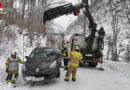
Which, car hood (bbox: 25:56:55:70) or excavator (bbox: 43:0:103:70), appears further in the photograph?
excavator (bbox: 43:0:103:70)

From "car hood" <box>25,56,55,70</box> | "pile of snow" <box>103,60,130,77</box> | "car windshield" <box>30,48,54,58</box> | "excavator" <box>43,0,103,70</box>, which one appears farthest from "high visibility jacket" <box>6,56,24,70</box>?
"pile of snow" <box>103,60,130,77</box>

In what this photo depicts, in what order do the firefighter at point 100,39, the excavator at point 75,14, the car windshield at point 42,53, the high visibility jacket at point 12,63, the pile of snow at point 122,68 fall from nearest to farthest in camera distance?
1. the high visibility jacket at point 12,63
2. the car windshield at point 42,53
3. the excavator at point 75,14
4. the pile of snow at point 122,68
5. the firefighter at point 100,39

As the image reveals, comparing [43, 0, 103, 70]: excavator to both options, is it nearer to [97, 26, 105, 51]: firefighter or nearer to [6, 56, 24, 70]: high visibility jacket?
[97, 26, 105, 51]: firefighter

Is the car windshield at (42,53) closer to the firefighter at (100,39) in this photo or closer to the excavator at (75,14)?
the excavator at (75,14)

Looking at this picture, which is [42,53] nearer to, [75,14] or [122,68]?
[75,14]

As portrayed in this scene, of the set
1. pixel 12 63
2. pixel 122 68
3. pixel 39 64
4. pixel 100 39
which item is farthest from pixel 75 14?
pixel 122 68

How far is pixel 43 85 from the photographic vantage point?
6.11 metres

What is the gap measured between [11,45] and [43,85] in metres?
6.96

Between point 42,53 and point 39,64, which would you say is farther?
point 42,53

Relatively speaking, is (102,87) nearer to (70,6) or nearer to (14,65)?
(14,65)

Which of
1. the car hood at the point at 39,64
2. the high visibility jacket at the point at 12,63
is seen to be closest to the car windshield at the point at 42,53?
the car hood at the point at 39,64

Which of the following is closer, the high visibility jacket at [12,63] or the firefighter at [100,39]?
the high visibility jacket at [12,63]

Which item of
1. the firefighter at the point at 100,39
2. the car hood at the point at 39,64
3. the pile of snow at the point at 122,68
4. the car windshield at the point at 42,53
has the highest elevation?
the firefighter at the point at 100,39

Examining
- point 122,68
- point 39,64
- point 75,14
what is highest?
point 75,14
